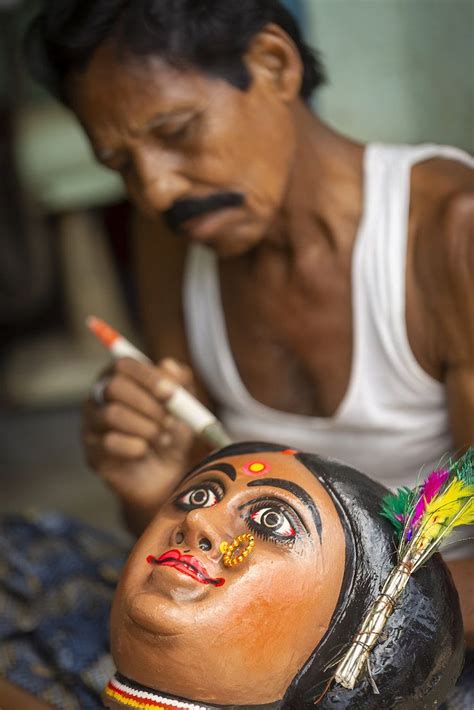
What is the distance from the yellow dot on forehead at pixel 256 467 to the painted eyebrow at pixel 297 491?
2cm

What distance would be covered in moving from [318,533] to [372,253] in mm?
725

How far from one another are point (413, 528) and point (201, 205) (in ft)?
2.47

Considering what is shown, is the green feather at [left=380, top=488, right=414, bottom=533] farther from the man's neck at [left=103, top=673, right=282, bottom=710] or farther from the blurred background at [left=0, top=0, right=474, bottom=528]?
the blurred background at [left=0, top=0, right=474, bottom=528]

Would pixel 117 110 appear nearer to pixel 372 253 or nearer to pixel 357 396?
pixel 372 253

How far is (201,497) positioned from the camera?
48.0 inches

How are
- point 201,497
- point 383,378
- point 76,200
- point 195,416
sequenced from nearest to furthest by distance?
point 201,497, point 195,416, point 383,378, point 76,200

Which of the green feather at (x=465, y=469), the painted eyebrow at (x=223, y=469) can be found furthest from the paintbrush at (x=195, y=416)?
the green feather at (x=465, y=469)

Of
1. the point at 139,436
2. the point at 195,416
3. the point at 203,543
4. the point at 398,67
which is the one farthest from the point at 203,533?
the point at 398,67

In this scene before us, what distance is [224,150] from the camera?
1.62 metres

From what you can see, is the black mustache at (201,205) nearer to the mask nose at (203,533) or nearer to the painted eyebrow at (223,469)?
the painted eyebrow at (223,469)

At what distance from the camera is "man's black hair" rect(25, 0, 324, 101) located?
155 cm

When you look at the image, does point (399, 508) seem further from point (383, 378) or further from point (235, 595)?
point (383, 378)

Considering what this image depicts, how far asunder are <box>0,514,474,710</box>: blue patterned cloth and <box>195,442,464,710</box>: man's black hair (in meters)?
0.29

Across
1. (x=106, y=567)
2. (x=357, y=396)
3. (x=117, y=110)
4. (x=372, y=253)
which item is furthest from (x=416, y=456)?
(x=117, y=110)
